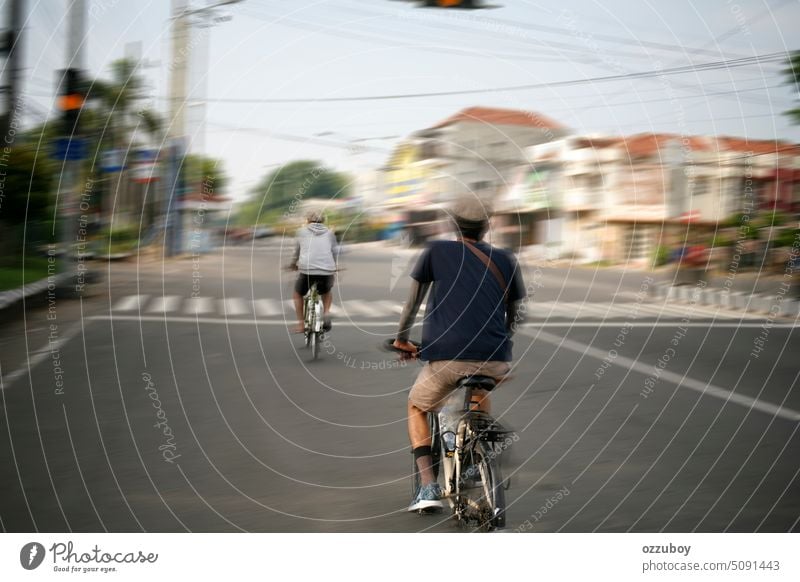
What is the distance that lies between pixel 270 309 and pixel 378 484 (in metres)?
9.10

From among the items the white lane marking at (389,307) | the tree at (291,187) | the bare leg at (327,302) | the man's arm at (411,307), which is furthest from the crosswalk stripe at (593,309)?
the man's arm at (411,307)

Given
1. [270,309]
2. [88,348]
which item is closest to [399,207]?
[88,348]

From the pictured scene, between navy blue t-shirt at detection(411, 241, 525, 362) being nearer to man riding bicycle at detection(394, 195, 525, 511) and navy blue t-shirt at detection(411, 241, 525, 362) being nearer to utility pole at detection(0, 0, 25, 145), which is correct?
man riding bicycle at detection(394, 195, 525, 511)

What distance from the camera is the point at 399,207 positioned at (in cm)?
669

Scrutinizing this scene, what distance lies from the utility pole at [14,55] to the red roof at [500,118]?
3.11 metres

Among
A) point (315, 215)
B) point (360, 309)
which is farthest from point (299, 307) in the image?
point (360, 309)

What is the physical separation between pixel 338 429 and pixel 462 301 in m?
2.50

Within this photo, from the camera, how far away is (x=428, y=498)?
4742mm

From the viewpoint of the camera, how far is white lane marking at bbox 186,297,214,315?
13.7m

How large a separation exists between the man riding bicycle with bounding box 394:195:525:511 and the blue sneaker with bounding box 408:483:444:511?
514mm

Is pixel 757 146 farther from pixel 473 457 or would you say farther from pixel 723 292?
pixel 473 457

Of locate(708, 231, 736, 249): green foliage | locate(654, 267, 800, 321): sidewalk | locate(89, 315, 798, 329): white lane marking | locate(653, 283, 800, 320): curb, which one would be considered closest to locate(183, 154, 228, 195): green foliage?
locate(89, 315, 798, 329): white lane marking

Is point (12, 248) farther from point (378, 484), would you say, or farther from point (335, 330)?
point (378, 484)

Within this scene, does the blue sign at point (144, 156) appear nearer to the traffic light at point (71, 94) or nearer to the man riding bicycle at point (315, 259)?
the man riding bicycle at point (315, 259)
